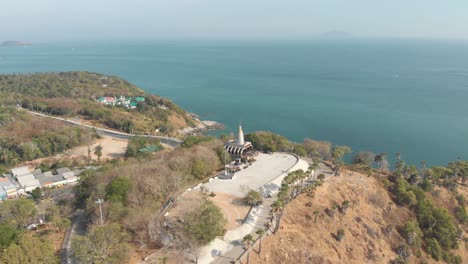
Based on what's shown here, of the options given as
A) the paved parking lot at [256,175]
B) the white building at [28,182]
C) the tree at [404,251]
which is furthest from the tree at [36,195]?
the tree at [404,251]

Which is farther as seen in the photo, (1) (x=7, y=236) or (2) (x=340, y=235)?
(2) (x=340, y=235)

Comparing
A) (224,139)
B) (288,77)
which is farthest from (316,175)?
(288,77)

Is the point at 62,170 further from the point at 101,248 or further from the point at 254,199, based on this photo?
the point at 254,199

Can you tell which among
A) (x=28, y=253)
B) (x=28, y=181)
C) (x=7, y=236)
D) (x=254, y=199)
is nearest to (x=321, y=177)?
(x=254, y=199)

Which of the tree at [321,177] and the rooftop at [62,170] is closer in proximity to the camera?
the tree at [321,177]

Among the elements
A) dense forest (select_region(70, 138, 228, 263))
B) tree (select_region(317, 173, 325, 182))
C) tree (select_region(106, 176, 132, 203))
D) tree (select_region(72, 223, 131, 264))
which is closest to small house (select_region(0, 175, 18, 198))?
dense forest (select_region(70, 138, 228, 263))

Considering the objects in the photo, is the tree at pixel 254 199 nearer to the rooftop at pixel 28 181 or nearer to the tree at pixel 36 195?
the tree at pixel 36 195
